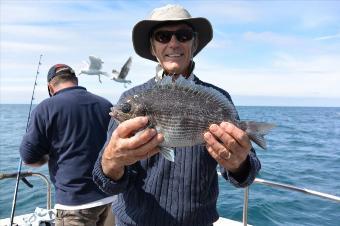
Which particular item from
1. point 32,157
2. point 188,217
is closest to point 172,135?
point 188,217

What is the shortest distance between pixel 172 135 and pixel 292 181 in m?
16.2

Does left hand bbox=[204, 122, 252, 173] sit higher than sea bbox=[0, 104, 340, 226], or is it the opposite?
left hand bbox=[204, 122, 252, 173]

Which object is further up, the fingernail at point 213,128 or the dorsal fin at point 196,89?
the dorsal fin at point 196,89

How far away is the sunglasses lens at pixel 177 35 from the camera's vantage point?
128 inches

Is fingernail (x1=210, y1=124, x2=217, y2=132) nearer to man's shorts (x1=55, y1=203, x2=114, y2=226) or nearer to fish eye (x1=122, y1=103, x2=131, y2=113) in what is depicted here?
fish eye (x1=122, y1=103, x2=131, y2=113)

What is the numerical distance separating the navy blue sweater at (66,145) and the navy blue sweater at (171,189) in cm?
Answer: 178

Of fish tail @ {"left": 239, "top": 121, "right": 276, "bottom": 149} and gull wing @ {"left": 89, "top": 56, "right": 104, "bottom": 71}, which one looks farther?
gull wing @ {"left": 89, "top": 56, "right": 104, "bottom": 71}

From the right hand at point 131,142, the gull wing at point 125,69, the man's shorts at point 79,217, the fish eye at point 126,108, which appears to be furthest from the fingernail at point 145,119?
the gull wing at point 125,69

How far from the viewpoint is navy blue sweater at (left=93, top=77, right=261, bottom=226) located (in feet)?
10.2

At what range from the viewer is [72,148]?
4.88 m

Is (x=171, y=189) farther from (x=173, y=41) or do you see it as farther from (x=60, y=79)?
(x=60, y=79)

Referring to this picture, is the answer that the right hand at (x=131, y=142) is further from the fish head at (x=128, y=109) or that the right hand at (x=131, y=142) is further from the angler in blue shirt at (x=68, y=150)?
the angler in blue shirt at (x=68, y=150)

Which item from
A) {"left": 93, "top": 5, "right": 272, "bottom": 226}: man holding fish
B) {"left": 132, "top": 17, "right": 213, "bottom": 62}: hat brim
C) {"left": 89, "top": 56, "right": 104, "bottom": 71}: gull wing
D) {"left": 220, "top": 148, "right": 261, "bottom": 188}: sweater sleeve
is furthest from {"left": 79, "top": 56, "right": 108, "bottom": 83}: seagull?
{"left": 220, "top": 148, "right": 261, "bottom": 188}: sweater sleeve

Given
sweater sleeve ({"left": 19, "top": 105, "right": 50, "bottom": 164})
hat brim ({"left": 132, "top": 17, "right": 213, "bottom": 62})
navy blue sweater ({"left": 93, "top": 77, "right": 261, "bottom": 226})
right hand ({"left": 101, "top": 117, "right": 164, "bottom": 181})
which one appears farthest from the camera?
sweater sleeve ({"left": 19, "top": 105, "right": 50, "bottom": 164})
